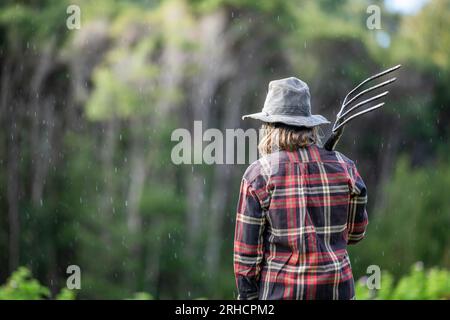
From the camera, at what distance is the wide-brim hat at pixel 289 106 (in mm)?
2688

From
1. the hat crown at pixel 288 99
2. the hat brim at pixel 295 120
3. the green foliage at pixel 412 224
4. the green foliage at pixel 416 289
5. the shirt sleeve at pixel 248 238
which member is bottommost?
the green foliage at pixel 412 224

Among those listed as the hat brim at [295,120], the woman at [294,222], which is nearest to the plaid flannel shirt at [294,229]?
the woman at [294,222]

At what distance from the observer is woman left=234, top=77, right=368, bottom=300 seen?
8.26ft

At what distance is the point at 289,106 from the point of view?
2.74m

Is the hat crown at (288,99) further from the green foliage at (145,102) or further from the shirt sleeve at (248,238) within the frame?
the green foliage at (145,102)

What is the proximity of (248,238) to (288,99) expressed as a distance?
567 millimetres

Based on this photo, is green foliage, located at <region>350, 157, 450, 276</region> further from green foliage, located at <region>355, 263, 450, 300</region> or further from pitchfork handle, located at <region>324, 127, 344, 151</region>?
pitchfork handle, located at <region>324, 127, 344, 151</region>

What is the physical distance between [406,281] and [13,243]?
61.0 feet

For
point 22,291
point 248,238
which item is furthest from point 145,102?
point 248,238

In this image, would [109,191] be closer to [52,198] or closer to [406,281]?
[52,198]

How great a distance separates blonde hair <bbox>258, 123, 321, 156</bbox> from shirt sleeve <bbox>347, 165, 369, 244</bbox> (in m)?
0.21

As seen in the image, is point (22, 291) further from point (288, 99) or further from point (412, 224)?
point (412, 224)

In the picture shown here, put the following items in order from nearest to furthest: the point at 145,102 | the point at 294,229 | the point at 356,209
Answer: the point at 294,229
the point at 356,209
the point at 145,102

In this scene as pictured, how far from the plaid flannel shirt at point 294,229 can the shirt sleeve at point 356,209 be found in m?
0.06
